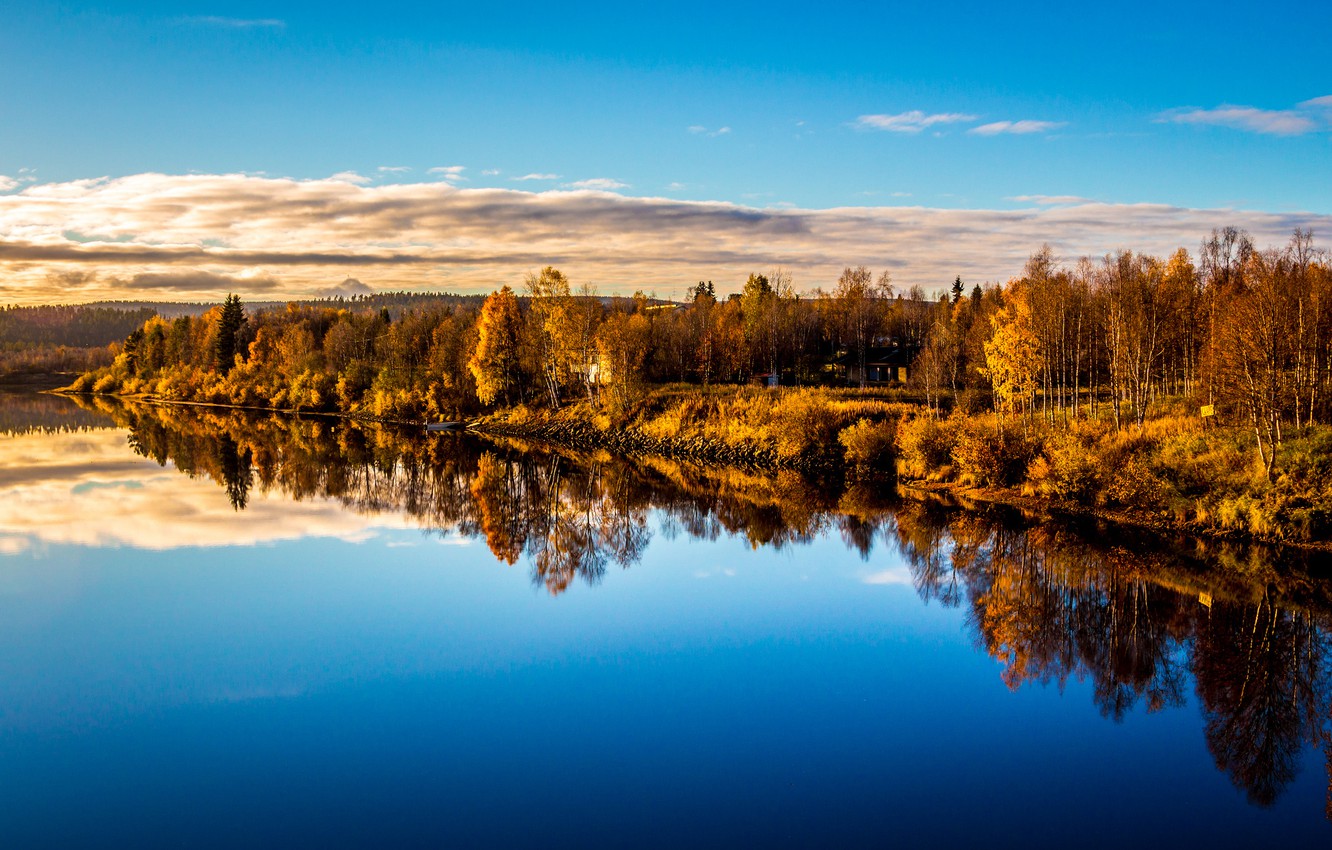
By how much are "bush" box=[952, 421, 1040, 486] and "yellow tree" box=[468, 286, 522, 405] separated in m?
36.2

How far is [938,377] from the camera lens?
4762 cm

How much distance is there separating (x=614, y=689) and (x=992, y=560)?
41.4ft

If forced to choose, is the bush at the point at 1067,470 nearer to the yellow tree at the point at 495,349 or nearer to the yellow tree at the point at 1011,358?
the yellow tree at the point at 1011,358

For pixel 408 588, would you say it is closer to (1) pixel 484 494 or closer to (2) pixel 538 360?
(1) pixel 484 494

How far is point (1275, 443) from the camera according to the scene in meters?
24.5

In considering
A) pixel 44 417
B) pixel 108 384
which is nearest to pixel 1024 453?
pixel 44 417

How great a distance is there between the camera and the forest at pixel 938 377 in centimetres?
2639

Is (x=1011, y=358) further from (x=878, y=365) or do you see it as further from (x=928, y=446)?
(x=878, y=365)

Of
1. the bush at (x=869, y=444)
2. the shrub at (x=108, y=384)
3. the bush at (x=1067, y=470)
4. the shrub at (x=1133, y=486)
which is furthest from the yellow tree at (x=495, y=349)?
the shrub at (x=108, y=384)

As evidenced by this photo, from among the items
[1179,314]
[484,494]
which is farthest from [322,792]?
[1179,314]

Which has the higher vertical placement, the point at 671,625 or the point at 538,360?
the point at 538,360

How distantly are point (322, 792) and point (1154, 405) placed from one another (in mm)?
37804

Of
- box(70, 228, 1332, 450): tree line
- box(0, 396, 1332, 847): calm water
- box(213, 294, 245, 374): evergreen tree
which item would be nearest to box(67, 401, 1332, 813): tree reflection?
box(0, 396, 1332, 847): calm water

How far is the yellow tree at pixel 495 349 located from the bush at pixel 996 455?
36238mm
